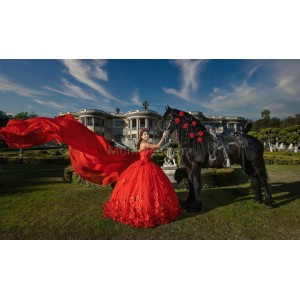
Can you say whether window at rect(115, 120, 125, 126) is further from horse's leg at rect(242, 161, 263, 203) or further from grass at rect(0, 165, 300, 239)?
horse's leg at rect(242, 161, 263, 203)

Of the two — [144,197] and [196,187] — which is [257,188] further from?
[144,197]

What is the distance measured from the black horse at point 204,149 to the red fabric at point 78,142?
4.75 ft

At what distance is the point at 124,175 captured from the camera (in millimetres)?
4352

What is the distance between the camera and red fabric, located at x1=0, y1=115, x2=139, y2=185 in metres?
4.07

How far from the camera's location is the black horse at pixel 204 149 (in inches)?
188

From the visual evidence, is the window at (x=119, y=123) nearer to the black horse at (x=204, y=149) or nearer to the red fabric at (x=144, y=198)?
the black horse at (x=204, y=149)

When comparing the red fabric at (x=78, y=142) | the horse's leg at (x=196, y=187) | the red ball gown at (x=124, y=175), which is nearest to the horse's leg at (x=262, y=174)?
the horse's leg at (x=196, y=187)

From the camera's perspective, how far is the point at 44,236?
Result: 3.77m

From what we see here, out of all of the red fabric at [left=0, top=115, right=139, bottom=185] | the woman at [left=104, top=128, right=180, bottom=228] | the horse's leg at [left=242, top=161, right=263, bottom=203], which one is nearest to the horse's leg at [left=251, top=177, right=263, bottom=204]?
the horse's leg at [left=242, top=161, right=263, bottom=203]

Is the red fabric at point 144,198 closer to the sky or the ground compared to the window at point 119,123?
closer to the ground

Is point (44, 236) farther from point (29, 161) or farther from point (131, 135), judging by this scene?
point (131, 135)

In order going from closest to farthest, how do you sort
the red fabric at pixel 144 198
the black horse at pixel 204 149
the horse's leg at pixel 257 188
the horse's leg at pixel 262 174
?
the red fabric at pixel 144 198 → the black horse at pixel 204 149 → the horse's leg at pixel 262 174 → the horse's leg at pixel 257 188

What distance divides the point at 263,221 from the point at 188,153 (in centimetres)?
243

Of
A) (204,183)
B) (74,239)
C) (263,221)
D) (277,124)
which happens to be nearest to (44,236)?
(74,239)
